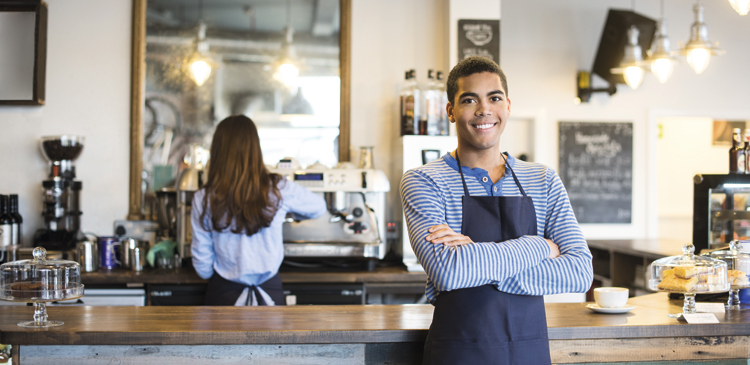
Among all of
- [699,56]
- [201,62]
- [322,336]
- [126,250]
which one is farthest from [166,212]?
[699,56]

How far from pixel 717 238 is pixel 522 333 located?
138cm

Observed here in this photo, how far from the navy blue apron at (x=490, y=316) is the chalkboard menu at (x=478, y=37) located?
2.36 metres

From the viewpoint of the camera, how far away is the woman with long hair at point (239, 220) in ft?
8.13

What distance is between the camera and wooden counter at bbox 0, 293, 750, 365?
168 cm

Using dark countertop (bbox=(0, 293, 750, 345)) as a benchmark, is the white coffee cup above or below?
above

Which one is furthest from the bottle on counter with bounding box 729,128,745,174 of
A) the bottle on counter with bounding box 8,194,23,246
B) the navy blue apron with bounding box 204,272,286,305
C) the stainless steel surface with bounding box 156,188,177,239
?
the bottle on counter with bounding box 8,194,23,246

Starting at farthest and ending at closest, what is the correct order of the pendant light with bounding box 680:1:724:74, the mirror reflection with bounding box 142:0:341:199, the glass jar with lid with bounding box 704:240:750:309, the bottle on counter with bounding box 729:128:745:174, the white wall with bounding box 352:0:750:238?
the white wall with bounding box 352:0:750:238, the mirror reflection with bounding box 142:0:341:199, the pendant light with bounding box 680:1:724:74, the bottle on counter with bounding box 729:128:745:174, the glass jar with lid with bounding box 704:240:750:309

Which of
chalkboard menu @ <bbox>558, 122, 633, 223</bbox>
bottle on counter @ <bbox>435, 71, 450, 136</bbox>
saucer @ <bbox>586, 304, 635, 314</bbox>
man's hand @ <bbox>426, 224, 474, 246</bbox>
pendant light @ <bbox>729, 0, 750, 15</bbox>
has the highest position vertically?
pendant light @ <bbox>729, 0, 750, 15</bbox>

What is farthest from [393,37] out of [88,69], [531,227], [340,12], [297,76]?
[531,227]

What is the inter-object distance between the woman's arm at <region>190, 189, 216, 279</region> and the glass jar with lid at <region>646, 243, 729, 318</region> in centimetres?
175

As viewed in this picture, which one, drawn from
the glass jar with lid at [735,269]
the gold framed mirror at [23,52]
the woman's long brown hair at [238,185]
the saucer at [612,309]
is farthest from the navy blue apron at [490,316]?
the gold framed mirror at [23,52]

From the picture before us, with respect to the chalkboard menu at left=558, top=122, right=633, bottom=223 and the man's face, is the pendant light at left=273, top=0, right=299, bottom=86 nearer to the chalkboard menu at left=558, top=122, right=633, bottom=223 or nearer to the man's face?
the chalkboard menu at left=558, top=122, right=633, bottom=223

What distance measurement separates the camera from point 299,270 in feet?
10.4

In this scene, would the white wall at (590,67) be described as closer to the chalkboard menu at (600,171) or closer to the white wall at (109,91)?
the chalkboard menu at (600,171)
